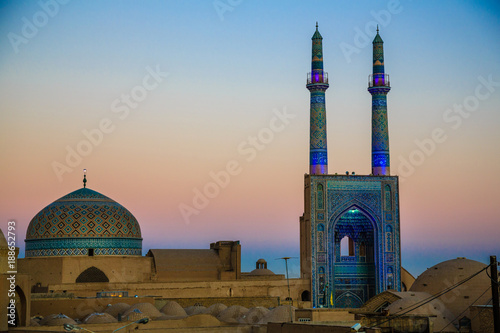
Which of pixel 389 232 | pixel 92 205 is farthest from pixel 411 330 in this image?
pixel 92 205

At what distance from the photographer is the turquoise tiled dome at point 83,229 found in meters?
31.6

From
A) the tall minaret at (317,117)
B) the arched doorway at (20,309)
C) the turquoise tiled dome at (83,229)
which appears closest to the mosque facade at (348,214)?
the tall minaret at (317,117)

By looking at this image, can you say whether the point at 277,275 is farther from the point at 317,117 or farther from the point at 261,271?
the point at 317,117

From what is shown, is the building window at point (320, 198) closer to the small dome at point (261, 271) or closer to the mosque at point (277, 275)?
the mosque at point (277, 275)

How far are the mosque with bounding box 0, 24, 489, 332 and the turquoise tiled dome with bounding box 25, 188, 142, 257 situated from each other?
0.03 meters

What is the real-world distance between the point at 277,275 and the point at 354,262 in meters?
2.84

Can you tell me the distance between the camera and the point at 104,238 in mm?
31953

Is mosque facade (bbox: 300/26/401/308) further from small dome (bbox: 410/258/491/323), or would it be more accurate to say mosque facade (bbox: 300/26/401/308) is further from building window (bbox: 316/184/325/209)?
small dome (bbox: 410/258/491/323)

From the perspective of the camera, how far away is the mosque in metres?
31.1

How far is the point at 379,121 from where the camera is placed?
1309 inches

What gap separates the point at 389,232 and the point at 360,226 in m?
1.35

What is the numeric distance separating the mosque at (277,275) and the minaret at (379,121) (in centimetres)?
4

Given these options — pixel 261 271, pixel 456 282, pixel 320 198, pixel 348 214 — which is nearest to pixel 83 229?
pixel 320 198

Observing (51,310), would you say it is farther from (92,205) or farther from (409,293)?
(409,293)
